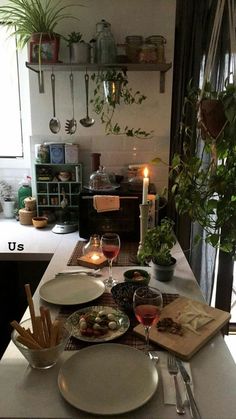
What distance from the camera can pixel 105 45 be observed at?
6.56 feet

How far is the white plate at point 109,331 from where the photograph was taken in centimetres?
108

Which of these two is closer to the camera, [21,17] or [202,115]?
[202,115]

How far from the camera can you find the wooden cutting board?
1.03m

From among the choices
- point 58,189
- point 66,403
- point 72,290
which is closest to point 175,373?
point 66,403

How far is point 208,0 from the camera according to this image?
202 cm

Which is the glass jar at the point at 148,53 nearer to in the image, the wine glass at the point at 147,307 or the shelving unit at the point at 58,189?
the shelving unit at the point at 58,189

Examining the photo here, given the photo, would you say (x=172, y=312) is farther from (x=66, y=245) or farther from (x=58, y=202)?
(x=58, y=202)

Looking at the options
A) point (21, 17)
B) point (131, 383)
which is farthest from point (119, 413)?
point (21, 17)

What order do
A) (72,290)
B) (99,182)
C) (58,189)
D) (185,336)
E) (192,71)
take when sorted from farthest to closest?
(58,189) < (192,71) < (99,182) < (72,290) < (185,336)

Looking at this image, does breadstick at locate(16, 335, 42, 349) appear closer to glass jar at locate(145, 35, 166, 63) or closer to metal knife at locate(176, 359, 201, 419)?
metal knife at locate(176, 359, 201, 419)

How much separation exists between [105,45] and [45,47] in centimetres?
33

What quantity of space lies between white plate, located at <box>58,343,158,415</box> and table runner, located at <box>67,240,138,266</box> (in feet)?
2.22

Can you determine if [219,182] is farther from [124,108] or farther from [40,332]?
[124,108]

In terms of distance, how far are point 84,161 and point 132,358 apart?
153 centimetres
